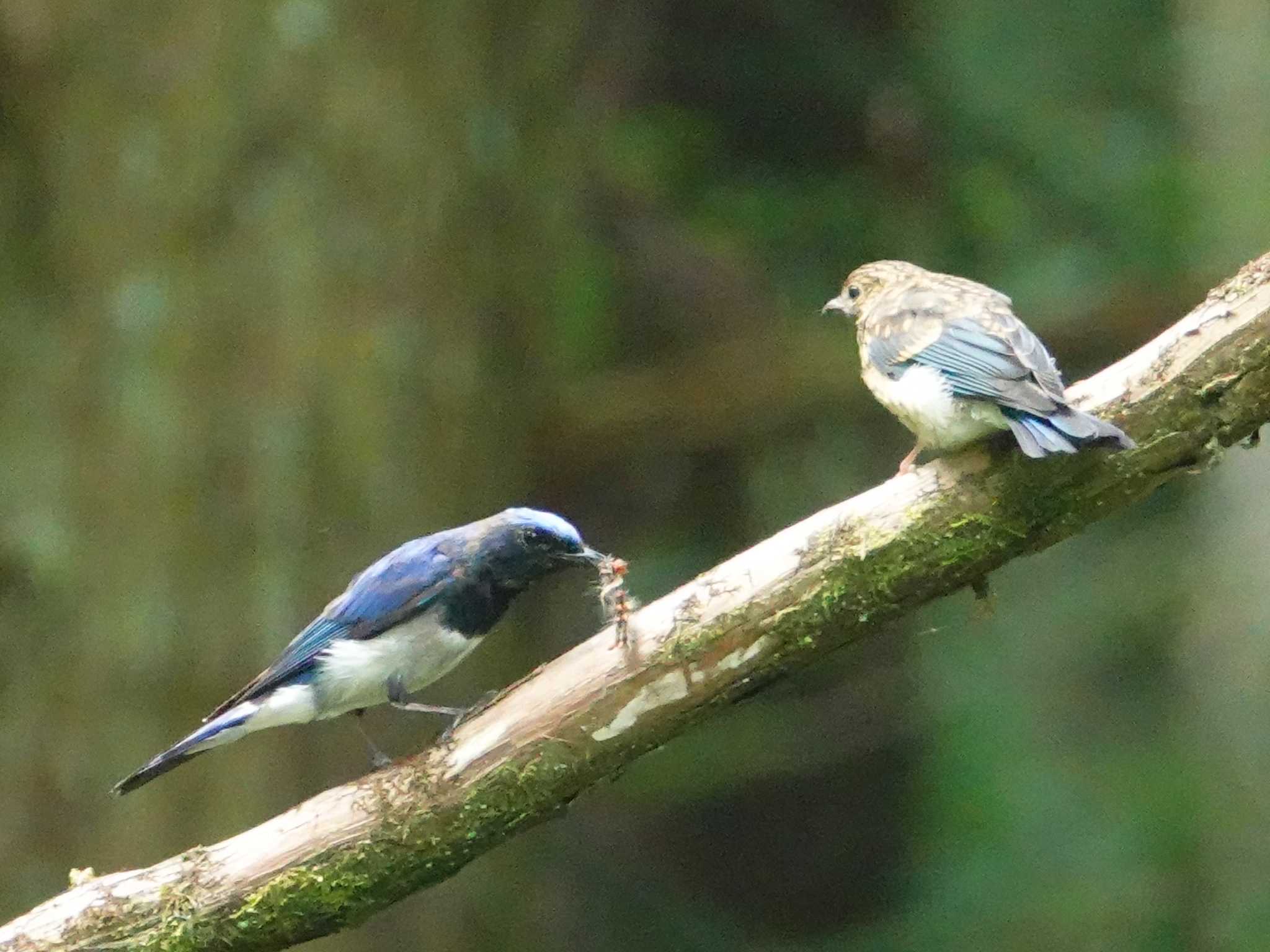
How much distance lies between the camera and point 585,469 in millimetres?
3844

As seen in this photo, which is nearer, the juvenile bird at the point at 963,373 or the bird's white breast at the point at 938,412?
the juvenile bird at the point at 963,373

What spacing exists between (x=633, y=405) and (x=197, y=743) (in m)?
1.70

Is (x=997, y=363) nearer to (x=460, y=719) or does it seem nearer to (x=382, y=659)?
(x=460, y=719)

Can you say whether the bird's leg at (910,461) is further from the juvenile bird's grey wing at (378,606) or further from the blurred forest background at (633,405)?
the blurred forest background at (633,405)

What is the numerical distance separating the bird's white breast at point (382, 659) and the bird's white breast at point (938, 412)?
841mm

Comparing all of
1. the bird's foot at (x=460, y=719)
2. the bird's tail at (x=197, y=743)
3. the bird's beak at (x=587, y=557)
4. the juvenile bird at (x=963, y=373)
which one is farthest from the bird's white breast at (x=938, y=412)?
the bird's tail at (x=197, y=743)

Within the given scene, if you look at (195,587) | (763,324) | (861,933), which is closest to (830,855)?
(861,933)

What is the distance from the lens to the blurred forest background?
3.11m

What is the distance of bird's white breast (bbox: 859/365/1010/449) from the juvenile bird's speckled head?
58cm

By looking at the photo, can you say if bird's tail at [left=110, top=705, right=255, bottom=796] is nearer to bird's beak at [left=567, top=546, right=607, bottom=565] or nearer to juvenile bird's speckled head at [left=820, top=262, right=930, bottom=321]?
bird's beak at [left=567, top=546, right=607, bottom=565]

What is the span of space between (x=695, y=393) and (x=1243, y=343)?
1.96 meters

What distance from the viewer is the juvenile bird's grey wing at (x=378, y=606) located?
248 cm

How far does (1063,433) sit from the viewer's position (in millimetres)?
1959

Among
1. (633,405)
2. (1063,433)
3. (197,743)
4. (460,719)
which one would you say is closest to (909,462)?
(1063,433)
